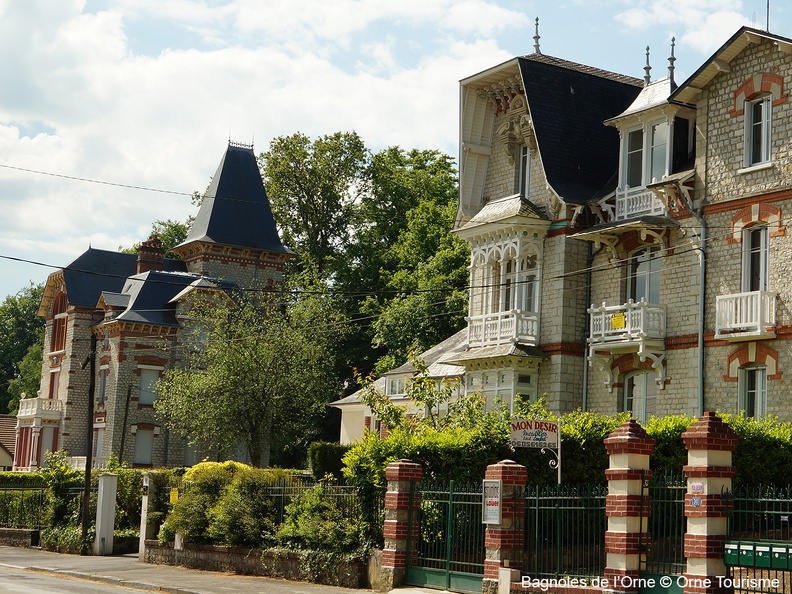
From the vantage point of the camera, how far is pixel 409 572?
20688mm

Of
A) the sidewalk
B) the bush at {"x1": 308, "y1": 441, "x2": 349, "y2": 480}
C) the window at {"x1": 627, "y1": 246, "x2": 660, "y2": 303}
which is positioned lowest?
the sidewalk

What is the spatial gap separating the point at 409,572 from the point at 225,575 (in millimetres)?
5899

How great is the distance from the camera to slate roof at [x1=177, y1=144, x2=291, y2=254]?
2421 inches

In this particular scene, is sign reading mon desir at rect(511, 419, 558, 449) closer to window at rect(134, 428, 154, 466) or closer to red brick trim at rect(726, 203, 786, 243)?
red brick trim at rect(726, 203, 786, 243)

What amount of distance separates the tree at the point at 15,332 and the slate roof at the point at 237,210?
37.0 metres

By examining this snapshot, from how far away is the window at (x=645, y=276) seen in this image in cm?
2914

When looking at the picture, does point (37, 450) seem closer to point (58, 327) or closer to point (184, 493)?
point (58, 327)

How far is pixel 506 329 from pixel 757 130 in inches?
343

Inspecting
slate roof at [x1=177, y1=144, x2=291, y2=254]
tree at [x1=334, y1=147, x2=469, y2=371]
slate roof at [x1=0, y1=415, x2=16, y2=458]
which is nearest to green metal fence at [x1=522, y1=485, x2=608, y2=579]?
tree at [x1=334, y1=147, x2=469, y2=371]

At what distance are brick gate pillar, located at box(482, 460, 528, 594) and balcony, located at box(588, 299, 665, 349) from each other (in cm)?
1035

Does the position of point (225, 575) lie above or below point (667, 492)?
below

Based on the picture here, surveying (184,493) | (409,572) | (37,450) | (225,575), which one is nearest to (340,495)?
(409,572)

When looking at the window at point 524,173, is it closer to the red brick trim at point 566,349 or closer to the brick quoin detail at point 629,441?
the red brick trim at point 566,349

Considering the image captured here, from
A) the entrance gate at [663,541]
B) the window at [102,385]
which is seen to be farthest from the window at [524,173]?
the window at [102,385]
